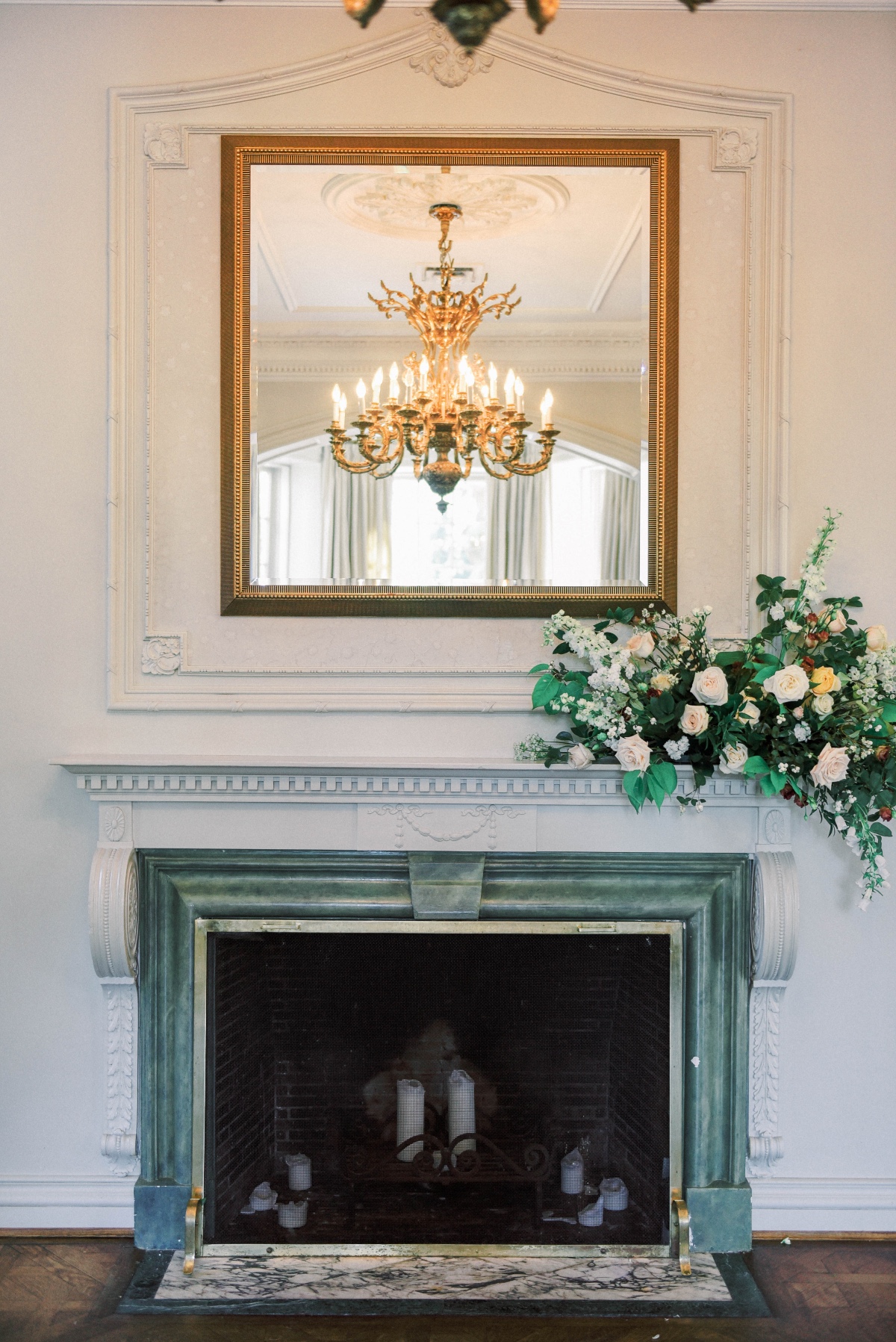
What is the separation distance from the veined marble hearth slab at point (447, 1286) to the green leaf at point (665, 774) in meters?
1.15

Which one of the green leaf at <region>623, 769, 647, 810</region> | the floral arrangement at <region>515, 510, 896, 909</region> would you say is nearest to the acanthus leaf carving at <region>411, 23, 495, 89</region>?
the floral arrangement at <region>515, 510, 896, 909</region>

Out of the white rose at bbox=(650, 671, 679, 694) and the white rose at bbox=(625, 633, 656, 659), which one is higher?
the white rose at bbox=(625, 633, 656, 659)

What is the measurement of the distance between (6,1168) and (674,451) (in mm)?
2467

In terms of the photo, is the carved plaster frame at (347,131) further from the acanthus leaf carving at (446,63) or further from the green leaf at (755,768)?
the green leaf at (755,768)

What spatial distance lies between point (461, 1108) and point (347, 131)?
97.1 inches

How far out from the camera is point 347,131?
2.60 meters

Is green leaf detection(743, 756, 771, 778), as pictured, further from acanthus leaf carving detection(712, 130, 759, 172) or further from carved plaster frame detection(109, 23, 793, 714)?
acanthus leaf carving detection(712, 130, 759, 172)

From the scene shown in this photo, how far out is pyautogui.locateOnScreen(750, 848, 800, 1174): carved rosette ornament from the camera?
256cm

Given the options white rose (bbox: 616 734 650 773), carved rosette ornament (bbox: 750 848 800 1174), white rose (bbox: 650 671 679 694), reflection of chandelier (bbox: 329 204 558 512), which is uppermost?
reflection of chandelier (bbox: 329 204 558 512)

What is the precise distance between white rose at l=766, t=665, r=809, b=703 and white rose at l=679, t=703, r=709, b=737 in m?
0.16

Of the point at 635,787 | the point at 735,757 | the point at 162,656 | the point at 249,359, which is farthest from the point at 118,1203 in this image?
the point at 249,359

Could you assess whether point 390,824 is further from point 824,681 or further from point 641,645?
point 824,681

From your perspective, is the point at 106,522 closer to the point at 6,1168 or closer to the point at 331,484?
the point at 331,484

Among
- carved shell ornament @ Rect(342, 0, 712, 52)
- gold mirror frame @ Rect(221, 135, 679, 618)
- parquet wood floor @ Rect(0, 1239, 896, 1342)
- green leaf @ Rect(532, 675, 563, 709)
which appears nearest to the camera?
carved shell ornament @ Rect(342, 0, 712, 52)
